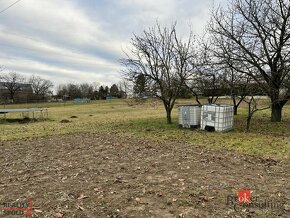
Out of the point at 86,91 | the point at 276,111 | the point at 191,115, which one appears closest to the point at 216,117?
the point at 191,115

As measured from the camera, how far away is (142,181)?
4.77 metres

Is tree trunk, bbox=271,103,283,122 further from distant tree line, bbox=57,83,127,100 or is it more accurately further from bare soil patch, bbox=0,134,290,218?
distant tree line, bbox=57,83,127,100

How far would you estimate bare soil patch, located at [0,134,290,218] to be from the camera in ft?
11.8

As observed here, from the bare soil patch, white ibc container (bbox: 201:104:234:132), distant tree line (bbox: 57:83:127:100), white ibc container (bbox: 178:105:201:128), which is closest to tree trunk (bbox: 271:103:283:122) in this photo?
white ibc container (bbox: 201:104:234:132)

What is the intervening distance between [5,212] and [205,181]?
3146 mm

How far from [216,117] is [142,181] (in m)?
7.22

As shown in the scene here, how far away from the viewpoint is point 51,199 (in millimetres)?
4004

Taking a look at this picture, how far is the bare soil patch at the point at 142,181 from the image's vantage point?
11.8 feet

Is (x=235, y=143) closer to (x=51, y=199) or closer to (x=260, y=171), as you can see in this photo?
(x=260, y=171)

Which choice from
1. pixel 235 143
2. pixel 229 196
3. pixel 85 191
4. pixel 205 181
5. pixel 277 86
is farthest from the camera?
pixel 277 86

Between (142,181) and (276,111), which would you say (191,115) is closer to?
(276,111)

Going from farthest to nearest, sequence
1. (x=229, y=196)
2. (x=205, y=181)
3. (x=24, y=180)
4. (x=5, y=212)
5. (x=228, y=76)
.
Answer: (x=228, y=76), (x=24, y=180), (x=205, y=181), (x=229, y=196), (x=5, y=212)

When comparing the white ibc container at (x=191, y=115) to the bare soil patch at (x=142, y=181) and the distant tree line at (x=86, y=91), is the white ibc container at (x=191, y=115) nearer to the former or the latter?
the bare soil patch at (x=142, y=181)

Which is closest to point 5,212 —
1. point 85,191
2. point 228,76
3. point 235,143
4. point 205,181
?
point 85,191
